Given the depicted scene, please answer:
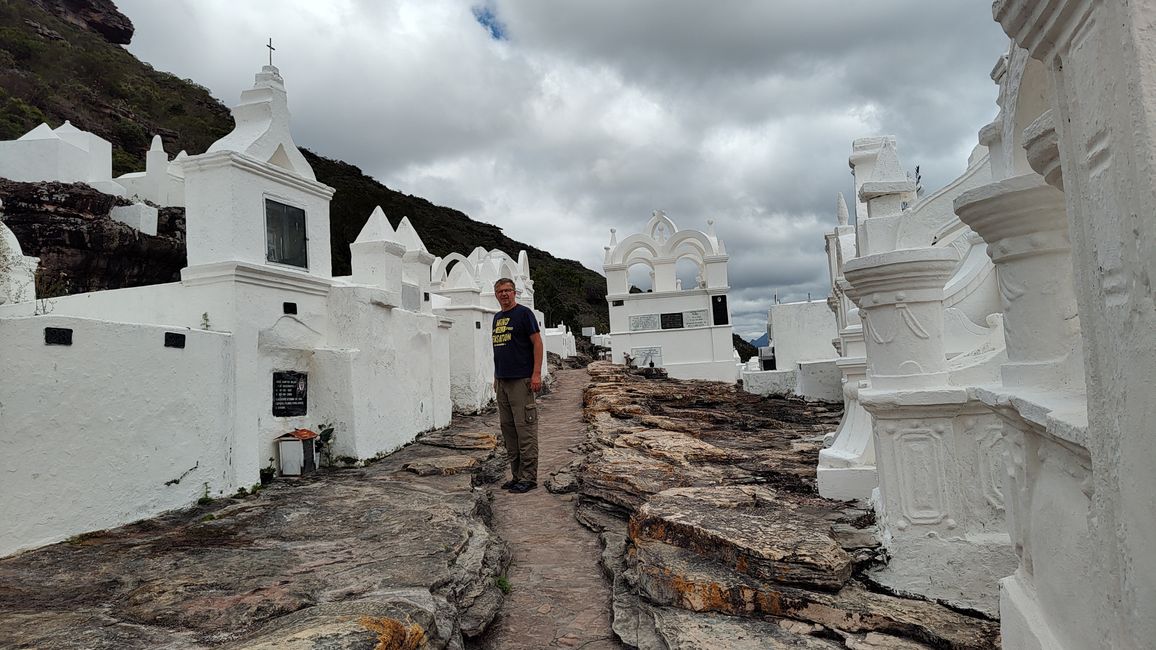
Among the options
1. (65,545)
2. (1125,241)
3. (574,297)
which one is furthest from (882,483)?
(574,297)

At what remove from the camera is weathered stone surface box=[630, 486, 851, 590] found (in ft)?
10.4

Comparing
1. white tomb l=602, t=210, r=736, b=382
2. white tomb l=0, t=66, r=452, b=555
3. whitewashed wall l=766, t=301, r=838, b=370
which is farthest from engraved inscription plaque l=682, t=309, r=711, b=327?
white tomb l=0, t=66, r=452, b=555

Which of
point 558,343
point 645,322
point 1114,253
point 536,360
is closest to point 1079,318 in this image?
point 1114,253

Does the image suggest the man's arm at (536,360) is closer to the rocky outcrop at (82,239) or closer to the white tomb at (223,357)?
the white tomb at (223,357)

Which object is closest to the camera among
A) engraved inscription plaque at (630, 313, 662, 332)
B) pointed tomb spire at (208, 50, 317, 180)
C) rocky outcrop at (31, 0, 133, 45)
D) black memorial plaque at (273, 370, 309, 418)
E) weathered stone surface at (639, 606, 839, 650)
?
weathered stone surface at (639, 606, 839, 650)

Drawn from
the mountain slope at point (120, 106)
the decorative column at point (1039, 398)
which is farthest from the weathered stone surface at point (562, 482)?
the mountain slope at point (120, 106)

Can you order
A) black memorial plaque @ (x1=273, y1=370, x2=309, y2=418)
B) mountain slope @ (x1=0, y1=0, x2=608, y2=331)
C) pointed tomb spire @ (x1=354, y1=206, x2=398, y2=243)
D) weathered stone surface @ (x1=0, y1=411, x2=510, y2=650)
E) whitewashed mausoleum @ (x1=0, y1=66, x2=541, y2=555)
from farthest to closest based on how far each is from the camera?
mountain slope @ (x1=0, y1=0, x2=608, y2=331) → pointed tomb spire @ (x1=354, y1=206, x2=398, y2=243) → black memorial plaque @ (x1=273, y1=370, x2=309, y2=418) → whitewashed mausoleum @ (x1=0, y1=66, x2=541, y2=555) → weathered stone surface @ (x1=0, y1=411, x2=510, y2=650)

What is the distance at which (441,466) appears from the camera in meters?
6.60

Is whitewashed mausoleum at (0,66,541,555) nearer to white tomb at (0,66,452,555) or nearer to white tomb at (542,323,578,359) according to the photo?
white tomb at (0,66,452,555)

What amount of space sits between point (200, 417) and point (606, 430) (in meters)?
4.33

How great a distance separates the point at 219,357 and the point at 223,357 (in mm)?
59

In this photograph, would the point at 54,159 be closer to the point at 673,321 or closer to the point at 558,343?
the point at 558,343

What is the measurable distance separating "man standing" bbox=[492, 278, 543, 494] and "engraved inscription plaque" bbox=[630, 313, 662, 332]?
16.0 meters

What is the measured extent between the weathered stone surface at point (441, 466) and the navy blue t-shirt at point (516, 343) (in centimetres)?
122
